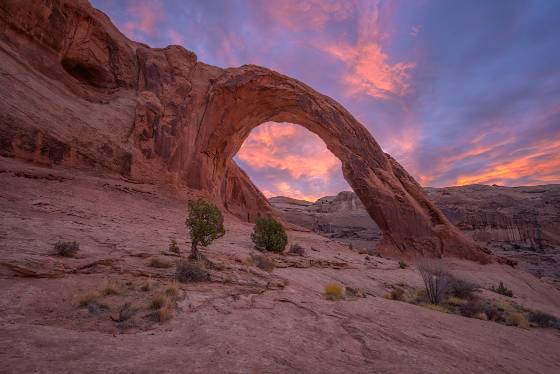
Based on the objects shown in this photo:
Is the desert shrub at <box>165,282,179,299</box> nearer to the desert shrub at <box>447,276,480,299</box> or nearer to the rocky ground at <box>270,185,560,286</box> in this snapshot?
the desert shrub at <box>447,276,480,299</box>

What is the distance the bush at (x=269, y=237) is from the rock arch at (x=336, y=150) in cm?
894

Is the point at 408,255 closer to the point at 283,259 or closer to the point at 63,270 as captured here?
the point at 283,259

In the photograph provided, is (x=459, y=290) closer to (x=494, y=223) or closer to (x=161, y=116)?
(x=161, y=116)

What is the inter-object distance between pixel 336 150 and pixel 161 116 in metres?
13.8

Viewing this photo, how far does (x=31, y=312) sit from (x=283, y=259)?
767 cm

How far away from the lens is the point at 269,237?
468 inches

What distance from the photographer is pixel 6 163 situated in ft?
34.3

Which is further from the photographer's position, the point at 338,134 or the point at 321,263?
the point at 338,134

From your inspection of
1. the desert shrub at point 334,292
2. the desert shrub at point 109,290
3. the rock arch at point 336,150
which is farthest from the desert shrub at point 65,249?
the rock arch at point 336,150

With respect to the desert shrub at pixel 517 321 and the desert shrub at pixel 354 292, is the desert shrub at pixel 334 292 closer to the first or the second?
the desert shrub at pixel 354 292

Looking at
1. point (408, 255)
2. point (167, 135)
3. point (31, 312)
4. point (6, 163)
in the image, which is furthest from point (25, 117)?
point (408, 255)

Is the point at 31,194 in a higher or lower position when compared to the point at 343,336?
higher

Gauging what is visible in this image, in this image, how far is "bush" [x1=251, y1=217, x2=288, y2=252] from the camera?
11.8 metres

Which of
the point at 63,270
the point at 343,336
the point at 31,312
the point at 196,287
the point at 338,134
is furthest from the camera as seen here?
the point at 338,134
